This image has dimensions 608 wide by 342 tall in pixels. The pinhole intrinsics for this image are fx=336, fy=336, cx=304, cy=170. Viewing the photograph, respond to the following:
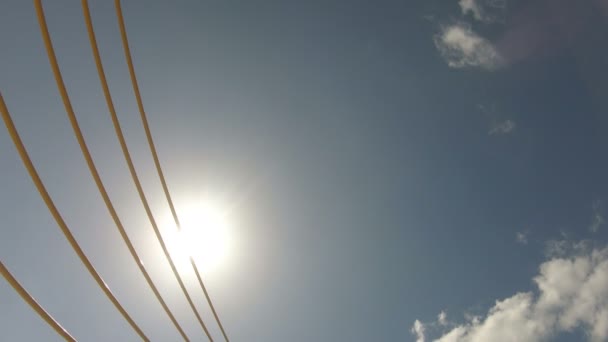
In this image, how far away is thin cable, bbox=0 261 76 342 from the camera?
2.12 m

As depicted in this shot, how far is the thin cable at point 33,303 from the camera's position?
2.12m

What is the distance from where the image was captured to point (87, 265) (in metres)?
2.48

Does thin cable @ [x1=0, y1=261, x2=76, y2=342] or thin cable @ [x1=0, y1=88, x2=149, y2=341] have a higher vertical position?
thin cable @ [x1=0, y1=88, x2=149, y2=341]

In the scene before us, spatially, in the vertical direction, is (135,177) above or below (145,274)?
above

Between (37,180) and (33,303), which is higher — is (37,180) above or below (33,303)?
above

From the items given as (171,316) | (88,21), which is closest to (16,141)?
(88,21)

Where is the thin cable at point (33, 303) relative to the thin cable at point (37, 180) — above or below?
below

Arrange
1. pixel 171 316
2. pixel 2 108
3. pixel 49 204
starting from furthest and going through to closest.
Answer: pixel 171 316 < pixel 49 204 < pixel 2 108

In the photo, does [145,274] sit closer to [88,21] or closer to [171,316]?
[171,316]

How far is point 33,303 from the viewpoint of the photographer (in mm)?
2295

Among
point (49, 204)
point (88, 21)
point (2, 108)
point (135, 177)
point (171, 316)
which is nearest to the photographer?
point (2, 108)

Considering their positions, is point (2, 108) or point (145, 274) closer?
point (2, 108)

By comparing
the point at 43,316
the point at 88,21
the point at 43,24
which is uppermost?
the point at 88,21

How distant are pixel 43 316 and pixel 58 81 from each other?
5.49ft
